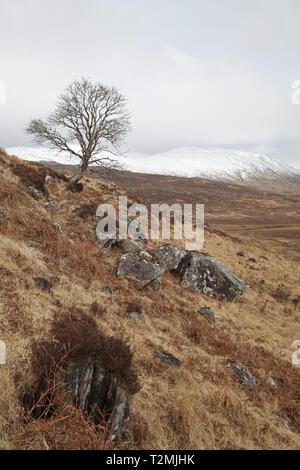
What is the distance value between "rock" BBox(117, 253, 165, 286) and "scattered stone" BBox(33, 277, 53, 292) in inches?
169

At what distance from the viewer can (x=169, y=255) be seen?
1564 cm

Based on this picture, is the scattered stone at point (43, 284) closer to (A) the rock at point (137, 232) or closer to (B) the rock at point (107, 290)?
(B) the rock at point (107, 290)

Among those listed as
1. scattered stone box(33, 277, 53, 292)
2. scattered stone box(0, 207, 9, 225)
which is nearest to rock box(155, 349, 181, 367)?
scattered stone box(33, 277, 53, 292)

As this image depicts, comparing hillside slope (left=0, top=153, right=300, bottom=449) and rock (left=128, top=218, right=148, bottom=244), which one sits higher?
rock (left=128, top=218, right=148, bottom=244)

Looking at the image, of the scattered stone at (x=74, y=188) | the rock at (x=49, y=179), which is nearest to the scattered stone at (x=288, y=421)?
the scattered stone at (x=74, y=188)

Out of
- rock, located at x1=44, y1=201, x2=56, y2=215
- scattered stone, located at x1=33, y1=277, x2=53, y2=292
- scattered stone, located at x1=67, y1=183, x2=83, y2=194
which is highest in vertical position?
scattered stone, located at x1=67, y1=183, x2=83, y2=194

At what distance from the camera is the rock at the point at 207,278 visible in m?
13.9

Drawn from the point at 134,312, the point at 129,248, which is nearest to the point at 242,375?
the point at 134,312

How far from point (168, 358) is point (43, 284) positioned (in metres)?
4.19

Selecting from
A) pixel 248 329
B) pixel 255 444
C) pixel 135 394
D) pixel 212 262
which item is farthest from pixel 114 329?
pixel 212 262

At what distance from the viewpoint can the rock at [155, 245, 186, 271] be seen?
15148 millimetres

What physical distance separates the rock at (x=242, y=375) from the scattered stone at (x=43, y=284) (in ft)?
19.9

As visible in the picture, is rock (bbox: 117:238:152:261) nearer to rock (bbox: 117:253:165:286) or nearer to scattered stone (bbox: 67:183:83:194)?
rock (bbox: 117:253:165:286)
